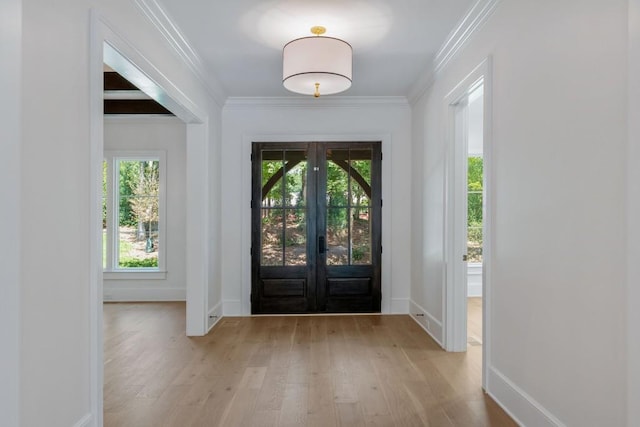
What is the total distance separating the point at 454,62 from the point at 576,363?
2.70 meters

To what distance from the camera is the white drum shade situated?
3326 mm

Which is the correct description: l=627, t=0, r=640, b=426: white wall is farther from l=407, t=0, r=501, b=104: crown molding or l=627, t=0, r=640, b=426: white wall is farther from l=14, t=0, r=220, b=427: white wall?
l=14, t=0, r=220, b=427: white wall

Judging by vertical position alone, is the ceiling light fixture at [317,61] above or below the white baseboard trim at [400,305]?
above

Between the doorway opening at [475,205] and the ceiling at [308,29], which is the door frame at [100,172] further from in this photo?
the doorway opening at [475,205]

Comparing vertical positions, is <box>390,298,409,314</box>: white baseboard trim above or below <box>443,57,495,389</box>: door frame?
below

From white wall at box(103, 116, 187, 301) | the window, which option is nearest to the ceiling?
white wall at box(103, 116, 187, 301)

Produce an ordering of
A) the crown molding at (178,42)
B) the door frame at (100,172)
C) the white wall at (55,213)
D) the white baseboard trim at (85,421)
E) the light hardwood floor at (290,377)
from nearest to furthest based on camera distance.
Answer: the white wall at (55,213)
the white baseboard trim at (85,421)
the door frame at (100,172)
the light hardwood floor at (290,377)
the crown molding at (178,42)

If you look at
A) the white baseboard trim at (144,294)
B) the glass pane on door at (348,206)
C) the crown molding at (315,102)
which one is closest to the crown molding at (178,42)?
the crown molding at (315,102)

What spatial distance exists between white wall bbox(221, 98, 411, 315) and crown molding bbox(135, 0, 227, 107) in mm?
641

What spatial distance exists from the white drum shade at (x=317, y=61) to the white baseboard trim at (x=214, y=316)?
2727 mm

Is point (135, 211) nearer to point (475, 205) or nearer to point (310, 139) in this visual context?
point (310, 139)

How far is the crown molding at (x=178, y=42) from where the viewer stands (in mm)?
2936

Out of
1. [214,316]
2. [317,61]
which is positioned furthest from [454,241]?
[214,316]

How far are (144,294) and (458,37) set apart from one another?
5.43 metres
